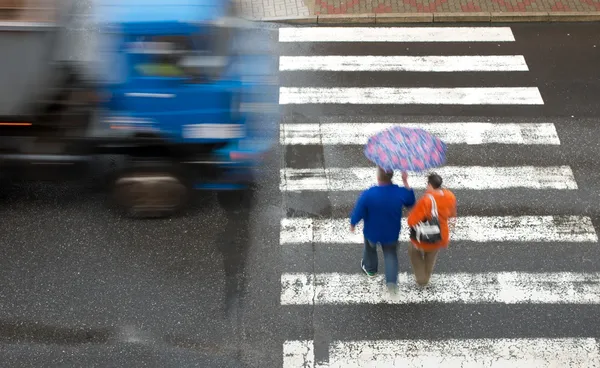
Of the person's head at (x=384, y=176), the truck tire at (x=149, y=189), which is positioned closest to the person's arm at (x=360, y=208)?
the person's head at (x=384, y=176)

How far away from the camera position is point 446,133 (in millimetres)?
10031

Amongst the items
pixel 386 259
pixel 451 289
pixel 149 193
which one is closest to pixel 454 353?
pixel 451 289

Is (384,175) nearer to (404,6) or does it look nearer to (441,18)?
(441,18)

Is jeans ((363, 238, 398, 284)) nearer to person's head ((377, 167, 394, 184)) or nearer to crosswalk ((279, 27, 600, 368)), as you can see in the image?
crosswalk ((279, 27, 600, 368))

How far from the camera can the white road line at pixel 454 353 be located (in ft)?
23.4

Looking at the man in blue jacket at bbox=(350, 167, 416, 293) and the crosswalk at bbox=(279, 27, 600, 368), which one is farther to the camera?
the crosswalk at bbox=(279, 27, 600, 368)

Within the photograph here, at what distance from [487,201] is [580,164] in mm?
1530

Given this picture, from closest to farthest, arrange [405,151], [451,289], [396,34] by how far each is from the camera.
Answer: [405,151] < [451,289] < [396,34]

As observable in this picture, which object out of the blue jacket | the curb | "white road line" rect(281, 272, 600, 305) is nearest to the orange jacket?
the blue jacket

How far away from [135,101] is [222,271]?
206cm

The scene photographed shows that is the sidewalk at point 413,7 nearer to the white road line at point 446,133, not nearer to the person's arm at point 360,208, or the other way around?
the white road line at point 446,133

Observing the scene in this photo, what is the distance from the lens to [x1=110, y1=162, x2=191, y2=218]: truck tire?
329 inches

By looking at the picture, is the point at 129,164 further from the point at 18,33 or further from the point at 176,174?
the point at 18,33

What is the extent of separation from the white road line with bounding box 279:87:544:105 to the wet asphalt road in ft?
1.92
